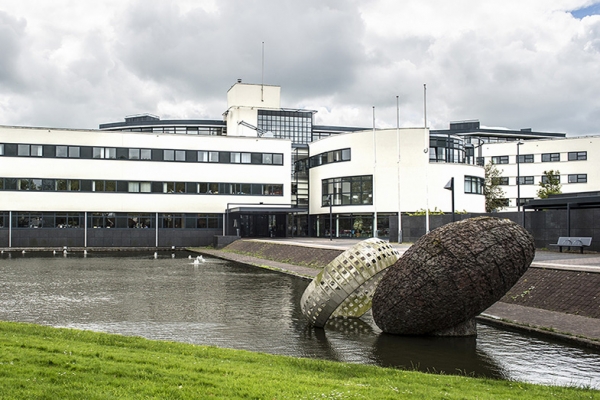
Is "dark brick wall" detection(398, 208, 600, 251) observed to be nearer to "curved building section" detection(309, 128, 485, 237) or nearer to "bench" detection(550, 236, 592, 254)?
"bench" detection(550, 236, 592, 254)

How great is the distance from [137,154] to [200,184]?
736 centimetres

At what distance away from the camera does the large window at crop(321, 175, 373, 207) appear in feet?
201

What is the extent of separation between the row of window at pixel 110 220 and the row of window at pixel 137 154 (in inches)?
237

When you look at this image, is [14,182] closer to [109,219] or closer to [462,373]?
[109,219]

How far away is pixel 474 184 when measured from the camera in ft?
207

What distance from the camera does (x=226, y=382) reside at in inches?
316

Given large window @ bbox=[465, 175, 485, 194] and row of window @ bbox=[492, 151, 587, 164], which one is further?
row of window @ bbox=[492, 151, 587, 164]

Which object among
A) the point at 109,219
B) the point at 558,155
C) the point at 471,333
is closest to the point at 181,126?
the point at 109,219

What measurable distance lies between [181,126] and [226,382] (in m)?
93.9

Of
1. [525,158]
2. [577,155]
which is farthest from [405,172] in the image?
[577,155]

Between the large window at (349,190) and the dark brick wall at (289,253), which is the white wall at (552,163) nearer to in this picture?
the large window at (349,190)

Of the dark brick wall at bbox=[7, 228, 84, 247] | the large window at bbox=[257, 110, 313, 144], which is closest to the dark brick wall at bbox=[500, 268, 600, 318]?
the dark brick wall at bbox=[7, 228, 84, 247]

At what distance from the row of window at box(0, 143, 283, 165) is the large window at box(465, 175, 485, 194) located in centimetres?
2066

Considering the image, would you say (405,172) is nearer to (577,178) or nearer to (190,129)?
(577,178)
